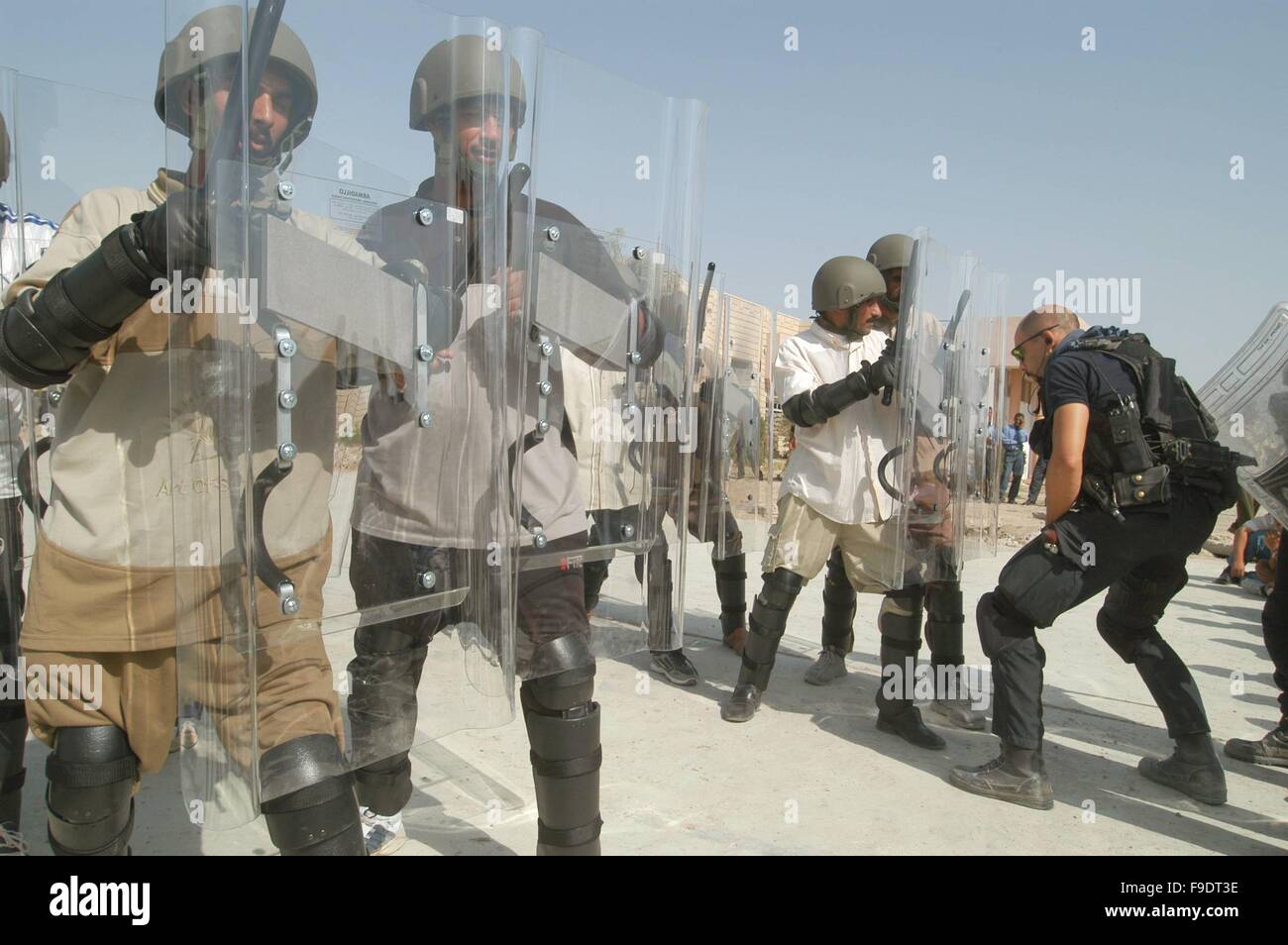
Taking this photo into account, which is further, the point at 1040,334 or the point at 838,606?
A: the point at 838,606

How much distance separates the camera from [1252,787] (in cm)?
315

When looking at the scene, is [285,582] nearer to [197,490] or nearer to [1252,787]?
[197,490]

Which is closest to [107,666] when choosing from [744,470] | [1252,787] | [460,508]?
[460,508]

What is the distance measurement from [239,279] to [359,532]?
53 centimetres

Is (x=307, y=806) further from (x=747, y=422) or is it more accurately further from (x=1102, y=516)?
(x=747, y=422)

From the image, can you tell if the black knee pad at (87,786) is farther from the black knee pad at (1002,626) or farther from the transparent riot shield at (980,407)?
the transparent riot shield at (980,407)

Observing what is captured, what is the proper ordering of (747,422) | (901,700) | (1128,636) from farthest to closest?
(747,422) → (901,700) → (1128,636)

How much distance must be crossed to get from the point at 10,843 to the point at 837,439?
9.49 ft

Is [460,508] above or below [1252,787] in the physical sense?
above

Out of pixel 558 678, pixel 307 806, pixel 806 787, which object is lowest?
pixel 806 787

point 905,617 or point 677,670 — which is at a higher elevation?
point 905,617

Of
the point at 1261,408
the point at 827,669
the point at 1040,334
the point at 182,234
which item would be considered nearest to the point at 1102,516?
the point at 1261,408

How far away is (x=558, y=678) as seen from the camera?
1.95 meters

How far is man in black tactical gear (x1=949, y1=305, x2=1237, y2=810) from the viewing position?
2.86m
